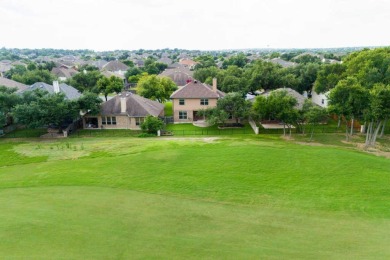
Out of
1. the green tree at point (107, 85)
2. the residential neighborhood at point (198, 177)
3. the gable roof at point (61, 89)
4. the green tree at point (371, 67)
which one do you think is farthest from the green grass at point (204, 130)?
the green tree at point (107, 85)

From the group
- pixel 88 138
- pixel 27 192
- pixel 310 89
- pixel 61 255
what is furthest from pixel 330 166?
pixel 310 89

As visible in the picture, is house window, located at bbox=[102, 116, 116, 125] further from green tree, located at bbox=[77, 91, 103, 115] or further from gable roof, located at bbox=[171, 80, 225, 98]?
gable roof, located at bbox=[171, 80, 225, 98]

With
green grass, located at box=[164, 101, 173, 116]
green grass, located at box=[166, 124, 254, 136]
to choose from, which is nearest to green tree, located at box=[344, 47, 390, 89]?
green grass, located at box=[166, 124, 254, 136]

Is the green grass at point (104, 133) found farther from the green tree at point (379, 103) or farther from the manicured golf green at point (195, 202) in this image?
the green tree at point (379, 103)

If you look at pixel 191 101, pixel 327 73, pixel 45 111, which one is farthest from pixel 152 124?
pixel 327 73

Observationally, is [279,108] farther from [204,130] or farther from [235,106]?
[204,130]

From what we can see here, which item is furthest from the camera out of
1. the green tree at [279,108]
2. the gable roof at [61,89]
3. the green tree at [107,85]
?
the green tree at [107,85]

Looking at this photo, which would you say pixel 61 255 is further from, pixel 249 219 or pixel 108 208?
pixel 249 219
